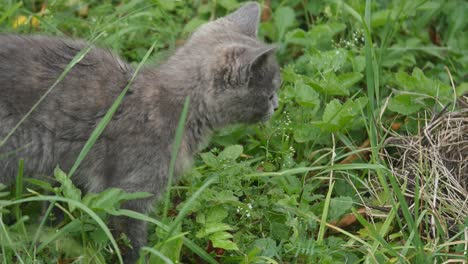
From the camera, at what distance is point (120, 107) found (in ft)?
13.1

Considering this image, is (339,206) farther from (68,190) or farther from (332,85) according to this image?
(68,190)

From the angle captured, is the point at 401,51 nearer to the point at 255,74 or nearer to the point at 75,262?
the point at 255,74

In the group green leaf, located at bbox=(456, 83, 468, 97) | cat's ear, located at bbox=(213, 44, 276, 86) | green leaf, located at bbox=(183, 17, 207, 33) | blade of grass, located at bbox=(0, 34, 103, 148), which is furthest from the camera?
green leaf, located at bbox=(183, 17, 207, 33)

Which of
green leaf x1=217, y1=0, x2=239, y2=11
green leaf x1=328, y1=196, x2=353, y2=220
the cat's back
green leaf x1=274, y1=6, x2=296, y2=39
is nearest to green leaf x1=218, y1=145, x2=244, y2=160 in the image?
green leaf x1=328, y1=196, x2=353, y2=220

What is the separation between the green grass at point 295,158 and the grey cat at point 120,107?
14 centimetres

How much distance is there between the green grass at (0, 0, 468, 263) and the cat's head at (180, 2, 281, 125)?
10.5 inches

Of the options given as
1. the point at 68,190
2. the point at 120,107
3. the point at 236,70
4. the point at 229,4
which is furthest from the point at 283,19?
the point at 68,190

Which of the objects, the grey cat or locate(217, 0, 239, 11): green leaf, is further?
locate(217, 0, 239, 11): green leaf

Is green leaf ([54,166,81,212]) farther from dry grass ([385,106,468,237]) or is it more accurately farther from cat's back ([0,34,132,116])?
dry grass ([385,106,468,237])

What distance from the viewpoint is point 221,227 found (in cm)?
389

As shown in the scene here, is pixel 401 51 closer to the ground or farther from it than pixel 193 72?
closer to the ground

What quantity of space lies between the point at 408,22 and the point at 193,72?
7.69ft

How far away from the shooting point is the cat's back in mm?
3812

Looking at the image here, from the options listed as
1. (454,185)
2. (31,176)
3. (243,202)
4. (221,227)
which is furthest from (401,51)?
(31,176)
